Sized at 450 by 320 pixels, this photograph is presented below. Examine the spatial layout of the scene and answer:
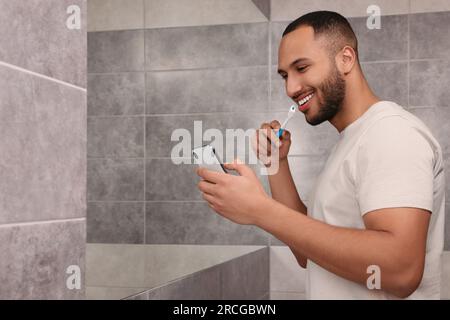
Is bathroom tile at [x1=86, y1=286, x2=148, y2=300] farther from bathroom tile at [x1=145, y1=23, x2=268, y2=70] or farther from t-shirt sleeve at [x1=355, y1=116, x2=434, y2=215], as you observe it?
bathroom tile at [x1=145, y1=23, x2=268, y2=70]

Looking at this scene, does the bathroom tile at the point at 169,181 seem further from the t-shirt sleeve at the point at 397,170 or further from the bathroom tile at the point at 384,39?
the t-shirt sleeve at the point at 397,170

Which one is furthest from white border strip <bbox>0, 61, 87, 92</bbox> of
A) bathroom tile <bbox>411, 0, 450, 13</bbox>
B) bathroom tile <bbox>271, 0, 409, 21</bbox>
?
bathroom tile <bbox>411, 0, 450, 13</bbox>

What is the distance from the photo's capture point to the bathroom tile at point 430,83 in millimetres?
2291

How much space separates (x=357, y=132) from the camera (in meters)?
1.06

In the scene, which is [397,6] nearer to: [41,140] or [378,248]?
[378,248]

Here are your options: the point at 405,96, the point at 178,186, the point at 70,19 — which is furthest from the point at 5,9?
the point at 405,96

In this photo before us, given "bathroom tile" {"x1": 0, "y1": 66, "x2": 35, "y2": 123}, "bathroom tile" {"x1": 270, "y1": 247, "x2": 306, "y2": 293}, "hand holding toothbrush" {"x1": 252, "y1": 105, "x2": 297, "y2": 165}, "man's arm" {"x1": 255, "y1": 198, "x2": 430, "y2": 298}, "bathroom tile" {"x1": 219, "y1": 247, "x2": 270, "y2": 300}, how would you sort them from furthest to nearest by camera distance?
"bathroom tile" {"x1": 270, "y1": 247, "x2": 306, "y2": 293}
"bathroom tile" {"x1": 219, "y1": 247, "x2": 270, "y2": 300}
"hand holding toothbrush" {"x1": 252, "y1": 105, "x2": 297, "y2": 165}
"man's arm" {"x1": 255, "y1": 198, "x2": 430, "y2": 298}
"bathroom tile" {"x1": 0, "y1": 66, "x2": 35, "y2": 123}

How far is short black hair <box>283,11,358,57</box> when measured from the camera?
1.19 meters

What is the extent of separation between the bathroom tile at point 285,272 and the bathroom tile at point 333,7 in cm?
100

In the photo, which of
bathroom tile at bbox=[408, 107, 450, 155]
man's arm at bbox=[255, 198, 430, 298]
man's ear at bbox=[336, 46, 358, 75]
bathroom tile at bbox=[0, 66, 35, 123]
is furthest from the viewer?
bathroom tile at bbox=[408, 107, 450, 155]

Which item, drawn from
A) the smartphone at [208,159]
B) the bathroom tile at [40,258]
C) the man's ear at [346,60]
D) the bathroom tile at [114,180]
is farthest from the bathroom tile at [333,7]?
the bathroom tile at [40,258]

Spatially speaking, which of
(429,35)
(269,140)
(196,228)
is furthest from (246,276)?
(429,35)

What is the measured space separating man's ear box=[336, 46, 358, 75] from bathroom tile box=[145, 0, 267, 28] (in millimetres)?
1030

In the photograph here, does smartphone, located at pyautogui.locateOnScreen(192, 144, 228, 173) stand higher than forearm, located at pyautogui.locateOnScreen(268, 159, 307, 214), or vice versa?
smartphone, located at pyautogui.locateOnScreen(192, 144, 228, 173)
